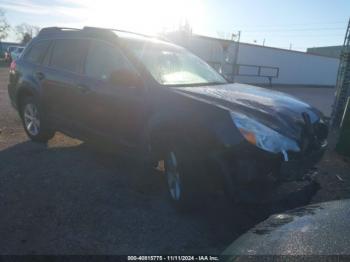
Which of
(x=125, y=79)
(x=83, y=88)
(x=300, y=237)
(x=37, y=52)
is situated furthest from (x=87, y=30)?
(x=300, y=237)

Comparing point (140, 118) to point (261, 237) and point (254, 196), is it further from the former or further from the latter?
point (261, 237)

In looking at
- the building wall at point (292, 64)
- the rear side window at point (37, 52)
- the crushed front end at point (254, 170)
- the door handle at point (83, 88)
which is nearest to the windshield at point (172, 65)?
the door handle at point (83, 88)

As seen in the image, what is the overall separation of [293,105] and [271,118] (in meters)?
0.66

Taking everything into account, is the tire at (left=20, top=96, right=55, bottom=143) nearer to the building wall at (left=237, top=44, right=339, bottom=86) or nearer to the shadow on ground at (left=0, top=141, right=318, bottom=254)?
the shadow on ground at (left=0, top=141, right=318, bottom=254)

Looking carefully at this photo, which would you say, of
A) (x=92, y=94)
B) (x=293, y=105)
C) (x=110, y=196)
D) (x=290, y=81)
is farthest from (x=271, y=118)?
(x=290, y=81)

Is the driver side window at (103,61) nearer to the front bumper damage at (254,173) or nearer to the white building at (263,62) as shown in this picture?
the front bumper damage at (254,173)

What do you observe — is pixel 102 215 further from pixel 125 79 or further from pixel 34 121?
pixel 34 121

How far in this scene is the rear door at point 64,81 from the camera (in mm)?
4605

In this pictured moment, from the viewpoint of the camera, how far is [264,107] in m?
3.23

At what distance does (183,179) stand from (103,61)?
80.7 inches

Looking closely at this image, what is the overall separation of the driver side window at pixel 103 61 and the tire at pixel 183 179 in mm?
1330

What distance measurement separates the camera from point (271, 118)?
3.05 m

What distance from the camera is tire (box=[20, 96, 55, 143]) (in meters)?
5.44

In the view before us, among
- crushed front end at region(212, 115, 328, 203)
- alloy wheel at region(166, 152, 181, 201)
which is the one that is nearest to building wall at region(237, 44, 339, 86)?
alloy wheel at region(166, 152, 181, 201)
